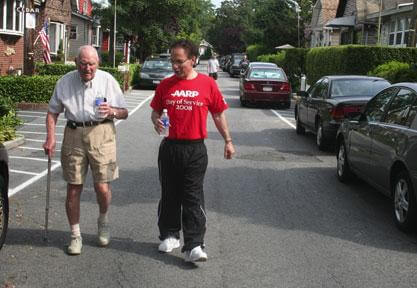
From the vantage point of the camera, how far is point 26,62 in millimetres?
22734

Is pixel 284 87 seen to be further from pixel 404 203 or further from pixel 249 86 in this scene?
Result: pixel 404 203

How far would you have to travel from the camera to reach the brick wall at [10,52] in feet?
86.7

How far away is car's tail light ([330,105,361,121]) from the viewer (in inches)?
495

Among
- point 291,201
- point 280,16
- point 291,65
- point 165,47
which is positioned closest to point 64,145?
point 291,201

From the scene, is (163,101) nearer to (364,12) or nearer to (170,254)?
(170,254)

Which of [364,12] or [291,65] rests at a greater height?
[364,12]

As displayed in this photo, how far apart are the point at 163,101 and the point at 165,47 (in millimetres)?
42081

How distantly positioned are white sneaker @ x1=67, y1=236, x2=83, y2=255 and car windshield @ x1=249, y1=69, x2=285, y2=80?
18.3 meters

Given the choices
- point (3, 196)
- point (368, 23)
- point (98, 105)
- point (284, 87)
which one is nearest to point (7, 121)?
point (3, 196)

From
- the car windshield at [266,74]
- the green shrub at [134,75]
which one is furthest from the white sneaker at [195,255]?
the green shrub at [134,75]

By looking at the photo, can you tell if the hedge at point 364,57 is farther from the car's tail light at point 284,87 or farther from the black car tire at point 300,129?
the black car tire at point 300,129

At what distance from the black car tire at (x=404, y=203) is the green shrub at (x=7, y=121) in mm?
7515

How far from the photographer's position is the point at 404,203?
708 centimetres

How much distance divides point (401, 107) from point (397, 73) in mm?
10111
